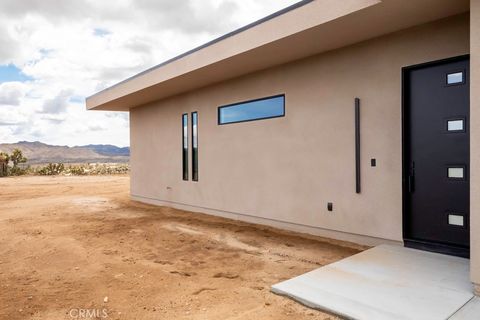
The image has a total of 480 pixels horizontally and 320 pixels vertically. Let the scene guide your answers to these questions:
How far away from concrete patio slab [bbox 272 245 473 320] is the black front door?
13.4 inches

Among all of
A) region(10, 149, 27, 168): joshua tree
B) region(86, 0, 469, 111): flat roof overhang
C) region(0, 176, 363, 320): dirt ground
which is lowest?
region(0, 176, 363, 320): dirt ground

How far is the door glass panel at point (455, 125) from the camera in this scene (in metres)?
3.83

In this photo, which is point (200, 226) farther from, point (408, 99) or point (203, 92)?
point (408, 99)

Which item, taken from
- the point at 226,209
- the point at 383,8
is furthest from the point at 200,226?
the point at 383,8

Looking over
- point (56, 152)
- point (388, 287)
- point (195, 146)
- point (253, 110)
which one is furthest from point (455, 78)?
point (56, 152)

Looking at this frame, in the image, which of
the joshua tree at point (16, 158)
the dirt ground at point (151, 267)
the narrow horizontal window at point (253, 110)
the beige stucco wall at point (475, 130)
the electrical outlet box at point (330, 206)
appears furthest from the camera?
the joshua tree at point (16, 158)

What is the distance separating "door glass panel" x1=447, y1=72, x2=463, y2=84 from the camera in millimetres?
3858

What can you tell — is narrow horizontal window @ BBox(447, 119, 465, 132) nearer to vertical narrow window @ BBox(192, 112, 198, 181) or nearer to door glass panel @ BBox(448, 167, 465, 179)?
door glass panel @ BBox(448, 167, 465, 179)

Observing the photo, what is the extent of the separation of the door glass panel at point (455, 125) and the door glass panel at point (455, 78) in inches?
17.8

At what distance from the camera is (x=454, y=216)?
391 cm

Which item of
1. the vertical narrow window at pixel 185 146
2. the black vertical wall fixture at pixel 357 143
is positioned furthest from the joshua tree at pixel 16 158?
the black vertical wall fixture at pixel 357 143

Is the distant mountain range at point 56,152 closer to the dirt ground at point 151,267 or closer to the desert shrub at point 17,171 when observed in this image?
the desert shrub at point 17,171

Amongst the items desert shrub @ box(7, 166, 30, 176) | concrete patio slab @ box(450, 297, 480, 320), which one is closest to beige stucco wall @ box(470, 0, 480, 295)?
concrete patio slab @ box(450, 297, 480, 320)

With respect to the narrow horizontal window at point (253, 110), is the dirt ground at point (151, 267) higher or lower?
lower
